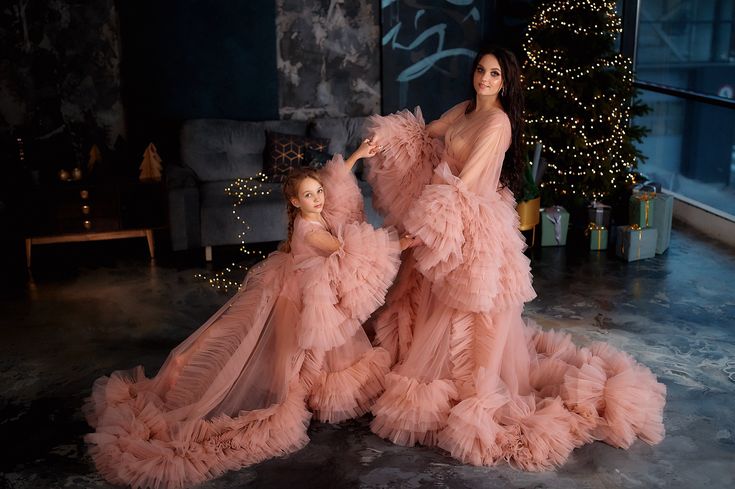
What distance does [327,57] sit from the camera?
23.7ft

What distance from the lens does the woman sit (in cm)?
336

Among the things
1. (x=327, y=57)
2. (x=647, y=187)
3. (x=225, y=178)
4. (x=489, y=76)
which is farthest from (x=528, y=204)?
(x=489, y=76)

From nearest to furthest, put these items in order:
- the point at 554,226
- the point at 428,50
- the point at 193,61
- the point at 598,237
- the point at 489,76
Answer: the point at 489,76 → the point at 598,237 → the point at 554,226 → the point at 193,61 → the point at 428,50

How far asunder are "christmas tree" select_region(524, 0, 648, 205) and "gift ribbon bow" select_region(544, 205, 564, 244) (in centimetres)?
13

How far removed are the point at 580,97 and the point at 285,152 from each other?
2.40 metres

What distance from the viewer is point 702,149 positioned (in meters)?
11.3

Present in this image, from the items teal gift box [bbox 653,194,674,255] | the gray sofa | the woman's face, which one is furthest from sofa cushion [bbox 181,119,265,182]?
the woman's face

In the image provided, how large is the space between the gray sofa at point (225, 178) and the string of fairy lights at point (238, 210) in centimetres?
2

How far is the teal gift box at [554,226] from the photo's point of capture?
6.46m

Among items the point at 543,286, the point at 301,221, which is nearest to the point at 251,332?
the point at 301,221

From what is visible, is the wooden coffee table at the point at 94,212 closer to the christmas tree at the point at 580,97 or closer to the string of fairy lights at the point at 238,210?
the string of fairy lights at the point at 238,210

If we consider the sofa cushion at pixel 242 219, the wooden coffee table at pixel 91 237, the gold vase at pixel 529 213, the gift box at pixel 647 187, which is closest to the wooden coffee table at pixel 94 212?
the wooden coffee table at pixel 91 237

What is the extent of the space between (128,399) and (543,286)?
2981 millimetres

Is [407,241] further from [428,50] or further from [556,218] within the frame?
[428,50]
